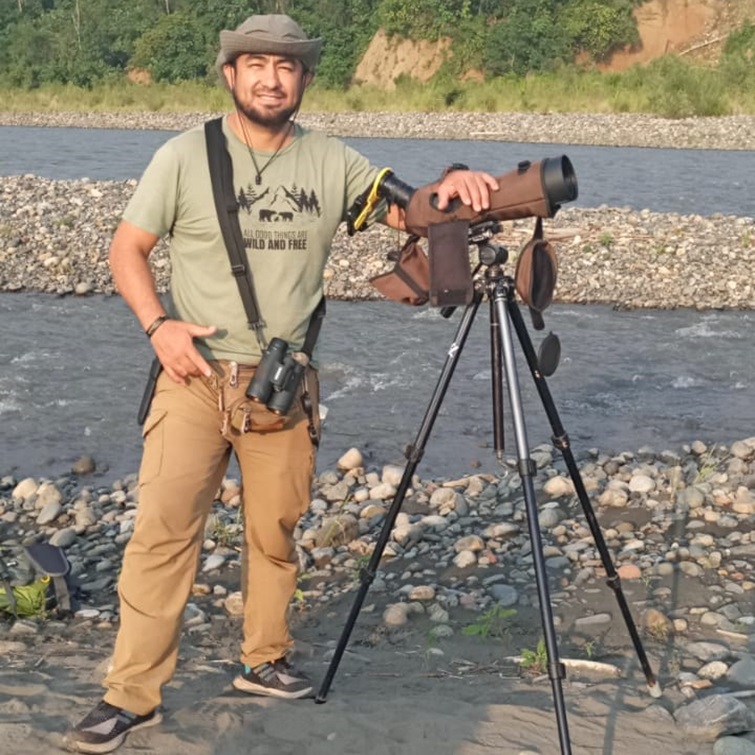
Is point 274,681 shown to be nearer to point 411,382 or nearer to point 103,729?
point 103,729

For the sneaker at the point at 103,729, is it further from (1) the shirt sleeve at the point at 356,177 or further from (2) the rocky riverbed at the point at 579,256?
(2) the rocky riverbed at the point at 579,256

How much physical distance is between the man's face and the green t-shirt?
11 centimetres

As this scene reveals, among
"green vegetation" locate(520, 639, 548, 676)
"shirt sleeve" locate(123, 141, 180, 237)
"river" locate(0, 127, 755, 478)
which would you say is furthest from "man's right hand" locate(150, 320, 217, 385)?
"river" locate(0, 127, 755, 478)

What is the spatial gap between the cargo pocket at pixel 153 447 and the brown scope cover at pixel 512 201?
37.3 inches

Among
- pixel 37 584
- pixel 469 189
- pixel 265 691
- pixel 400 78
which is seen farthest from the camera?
pixel 400 78

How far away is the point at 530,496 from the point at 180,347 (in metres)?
1.06

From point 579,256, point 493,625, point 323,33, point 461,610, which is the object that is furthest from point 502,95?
point 493,625

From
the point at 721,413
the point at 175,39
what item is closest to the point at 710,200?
the point at 721,413

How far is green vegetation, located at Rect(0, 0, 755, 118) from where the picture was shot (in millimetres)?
37156

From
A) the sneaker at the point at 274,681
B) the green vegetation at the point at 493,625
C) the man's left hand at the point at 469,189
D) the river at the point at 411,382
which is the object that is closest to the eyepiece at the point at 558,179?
the man's left hand at the point at 469,189

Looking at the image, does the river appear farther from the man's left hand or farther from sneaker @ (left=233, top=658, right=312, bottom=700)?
the man's left hand

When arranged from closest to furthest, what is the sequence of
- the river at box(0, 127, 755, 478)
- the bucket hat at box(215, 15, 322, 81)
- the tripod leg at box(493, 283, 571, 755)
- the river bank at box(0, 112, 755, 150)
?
the tripod leg at box(493, 283, 571, 755)
the bucket hat at box(215, 15, 322, 81)
the river at box(0, 127, 755, 478)
the river bank at box(0, 112, 755, 150)

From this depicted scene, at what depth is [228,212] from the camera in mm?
3334

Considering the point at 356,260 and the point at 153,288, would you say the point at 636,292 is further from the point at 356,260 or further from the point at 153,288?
the point at 153,288
